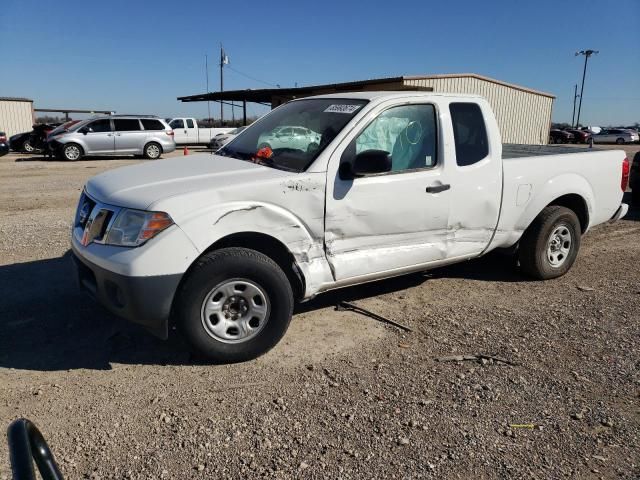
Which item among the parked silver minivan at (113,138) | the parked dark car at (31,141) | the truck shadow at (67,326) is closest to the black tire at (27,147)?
the parked dark car at (31,141)

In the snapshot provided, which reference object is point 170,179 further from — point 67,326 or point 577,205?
point 577,205

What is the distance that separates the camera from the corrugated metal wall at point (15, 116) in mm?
30219

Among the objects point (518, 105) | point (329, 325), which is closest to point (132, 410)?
point (329, 325)

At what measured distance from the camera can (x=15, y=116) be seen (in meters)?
30.7

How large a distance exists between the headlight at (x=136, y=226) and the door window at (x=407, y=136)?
1738mm

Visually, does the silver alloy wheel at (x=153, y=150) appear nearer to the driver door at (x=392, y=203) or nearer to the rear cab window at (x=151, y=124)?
the rear cab window at (x=151, y=124)

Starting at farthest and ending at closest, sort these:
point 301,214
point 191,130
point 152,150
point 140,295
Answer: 1. point 191,130
2. point 152,150
3. point 301,214
4. point 140,295

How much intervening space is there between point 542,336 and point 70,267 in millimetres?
4629

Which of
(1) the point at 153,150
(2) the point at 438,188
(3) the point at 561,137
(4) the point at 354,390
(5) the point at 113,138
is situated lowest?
(4) the point at 354,390

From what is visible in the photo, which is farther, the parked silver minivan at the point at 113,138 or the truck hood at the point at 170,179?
the parked silver minivan at the point at 113,138

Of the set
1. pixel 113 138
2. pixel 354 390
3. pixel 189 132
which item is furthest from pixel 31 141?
pixel 354 390

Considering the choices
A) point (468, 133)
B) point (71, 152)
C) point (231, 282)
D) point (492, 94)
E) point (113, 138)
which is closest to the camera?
point (231, 282)

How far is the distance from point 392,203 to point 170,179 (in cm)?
167

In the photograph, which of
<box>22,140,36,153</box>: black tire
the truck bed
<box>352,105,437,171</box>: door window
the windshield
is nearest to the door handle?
<box>352,105,437,171</box>: door window
